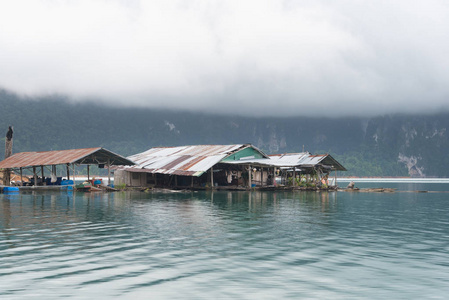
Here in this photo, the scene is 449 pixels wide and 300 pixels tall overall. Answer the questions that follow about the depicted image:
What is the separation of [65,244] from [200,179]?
149 ft

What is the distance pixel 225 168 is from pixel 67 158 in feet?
67.9

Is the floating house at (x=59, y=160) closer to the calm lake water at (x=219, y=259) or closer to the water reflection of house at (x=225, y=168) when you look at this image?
the water reflection of house at (x=225, y=168)

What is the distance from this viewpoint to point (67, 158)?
47.2 m

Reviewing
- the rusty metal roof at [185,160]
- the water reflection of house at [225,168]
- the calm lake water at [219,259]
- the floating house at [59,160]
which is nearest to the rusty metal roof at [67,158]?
the floating house at [59,160]

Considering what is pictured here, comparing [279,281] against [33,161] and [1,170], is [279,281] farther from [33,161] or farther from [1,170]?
[1,170]

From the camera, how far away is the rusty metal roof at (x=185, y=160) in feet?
173

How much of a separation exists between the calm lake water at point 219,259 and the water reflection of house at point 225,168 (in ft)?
108

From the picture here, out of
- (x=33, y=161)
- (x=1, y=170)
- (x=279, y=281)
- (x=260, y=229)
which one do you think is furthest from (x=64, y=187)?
(x=279, y=281)

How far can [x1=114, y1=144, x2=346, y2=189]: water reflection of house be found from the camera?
56594mm

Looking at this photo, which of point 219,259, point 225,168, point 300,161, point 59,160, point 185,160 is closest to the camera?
point 219,259

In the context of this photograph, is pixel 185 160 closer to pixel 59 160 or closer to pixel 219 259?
pixel 59 160

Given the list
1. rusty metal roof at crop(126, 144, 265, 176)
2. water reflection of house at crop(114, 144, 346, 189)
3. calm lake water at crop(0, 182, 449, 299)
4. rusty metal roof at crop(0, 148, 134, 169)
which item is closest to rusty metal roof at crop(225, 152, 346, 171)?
water reflection of house at crop(114, 144, 346, 189)

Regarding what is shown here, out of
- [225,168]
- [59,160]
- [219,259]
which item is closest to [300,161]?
[225,168]

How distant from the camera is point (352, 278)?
38.3 ft
